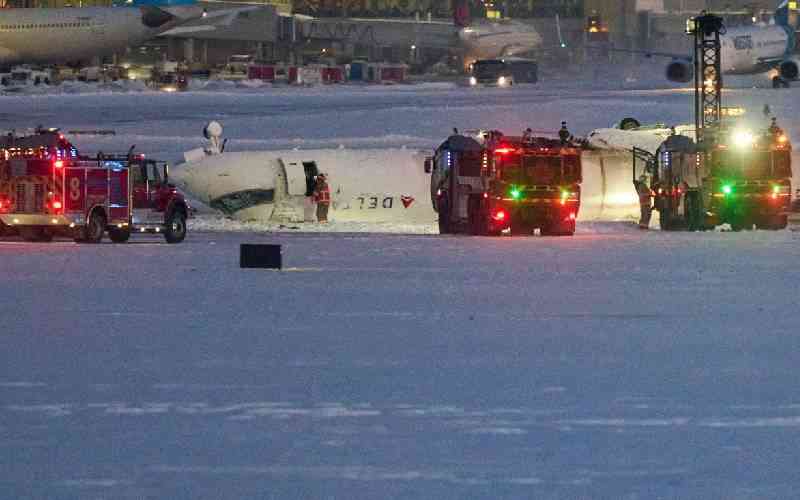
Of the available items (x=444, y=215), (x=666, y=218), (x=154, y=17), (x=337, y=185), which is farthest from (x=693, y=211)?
(x=154, y=17)

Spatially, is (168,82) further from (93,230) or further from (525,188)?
(93,230)

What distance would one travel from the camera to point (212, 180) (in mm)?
43812

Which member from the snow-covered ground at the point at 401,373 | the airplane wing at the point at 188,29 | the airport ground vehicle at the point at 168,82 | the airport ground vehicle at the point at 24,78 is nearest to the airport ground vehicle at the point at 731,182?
the snow-covered ground at the point at 401,373

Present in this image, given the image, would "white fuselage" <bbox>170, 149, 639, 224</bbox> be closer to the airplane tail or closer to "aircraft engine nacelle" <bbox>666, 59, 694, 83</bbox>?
"aircraft engine nacelle" <bbox>666, 59, 694, 83</bbox>

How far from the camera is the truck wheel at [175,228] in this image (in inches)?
1377

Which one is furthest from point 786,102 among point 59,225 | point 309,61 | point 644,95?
point 309,61

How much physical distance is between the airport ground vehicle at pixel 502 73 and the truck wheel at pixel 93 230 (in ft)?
289

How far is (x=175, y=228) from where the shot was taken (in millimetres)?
35250

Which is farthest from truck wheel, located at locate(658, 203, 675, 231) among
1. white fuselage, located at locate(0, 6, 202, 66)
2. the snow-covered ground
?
white fuselage, located at locate(0, 6, 202, 66)

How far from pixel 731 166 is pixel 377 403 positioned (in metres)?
27.0

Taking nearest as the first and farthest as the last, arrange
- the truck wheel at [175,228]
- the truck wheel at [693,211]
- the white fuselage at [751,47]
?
the truck wheel at [175,228] → the truck wheel at [693,211] → the white fuselage at [751,47]

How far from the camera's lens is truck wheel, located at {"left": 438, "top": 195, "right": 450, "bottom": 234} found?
40594mm

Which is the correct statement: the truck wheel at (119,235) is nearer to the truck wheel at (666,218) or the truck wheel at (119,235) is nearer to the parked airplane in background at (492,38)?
the truck wheel at (666,218)

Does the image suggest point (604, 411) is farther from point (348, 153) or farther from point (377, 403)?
point (348, 153)
